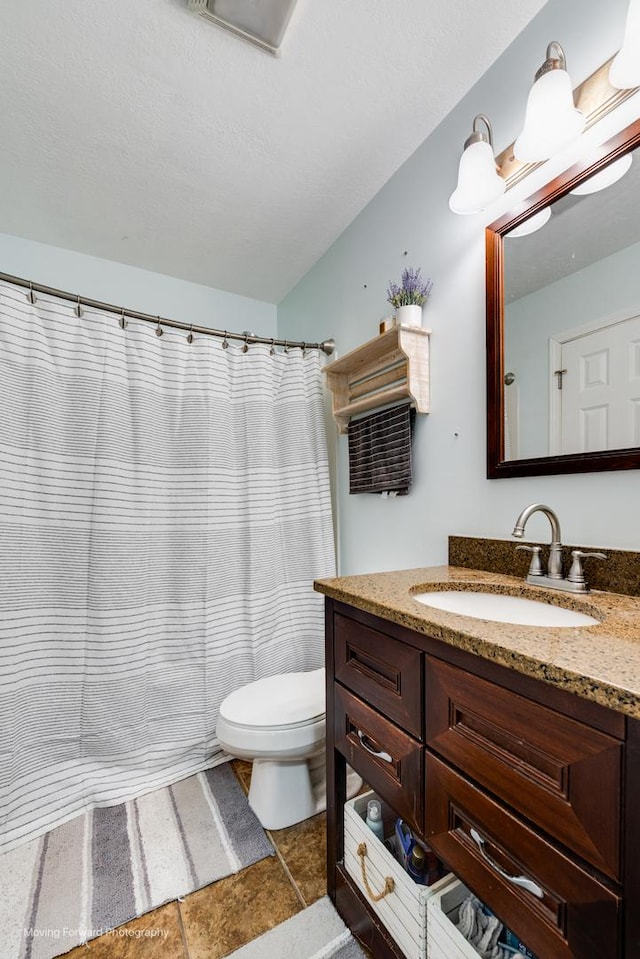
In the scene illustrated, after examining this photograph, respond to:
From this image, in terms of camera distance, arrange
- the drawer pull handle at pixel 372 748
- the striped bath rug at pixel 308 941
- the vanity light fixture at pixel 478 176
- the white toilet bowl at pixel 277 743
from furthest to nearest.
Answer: the white toilet bowl at pixel 277 743
the vanity light fixture at pixel 478 176
the striped bath rug at pixel 308 941
the drawer pull handle at pixel 372 748

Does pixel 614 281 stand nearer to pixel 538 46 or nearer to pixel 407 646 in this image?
pixel 538 46

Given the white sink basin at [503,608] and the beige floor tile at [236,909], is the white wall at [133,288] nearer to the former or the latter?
the white sink basin at [503,608]

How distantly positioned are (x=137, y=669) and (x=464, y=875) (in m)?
1.34

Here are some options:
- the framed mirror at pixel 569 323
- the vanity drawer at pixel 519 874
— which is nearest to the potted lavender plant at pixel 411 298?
the framed mirror at pixel 569 323

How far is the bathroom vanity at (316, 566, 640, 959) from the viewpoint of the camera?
48cm

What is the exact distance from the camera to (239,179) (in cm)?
167

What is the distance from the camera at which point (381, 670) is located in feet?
2.93

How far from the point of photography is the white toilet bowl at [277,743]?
1336 millimetres

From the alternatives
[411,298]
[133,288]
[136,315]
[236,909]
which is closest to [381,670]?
[236,909]

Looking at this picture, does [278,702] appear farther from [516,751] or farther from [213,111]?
[213,111]

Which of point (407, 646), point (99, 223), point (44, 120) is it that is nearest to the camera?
point (407, 646)

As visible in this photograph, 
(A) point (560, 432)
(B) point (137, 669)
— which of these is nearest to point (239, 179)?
(A) point (560, 432)

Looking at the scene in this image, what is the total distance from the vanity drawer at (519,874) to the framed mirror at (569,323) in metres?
0.74

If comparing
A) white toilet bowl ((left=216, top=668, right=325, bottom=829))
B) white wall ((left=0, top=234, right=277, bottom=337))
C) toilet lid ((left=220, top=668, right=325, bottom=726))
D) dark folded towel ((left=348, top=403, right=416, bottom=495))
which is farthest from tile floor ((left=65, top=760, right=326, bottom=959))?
white wall ((left=0, top=234, right=277, bottom=337))
